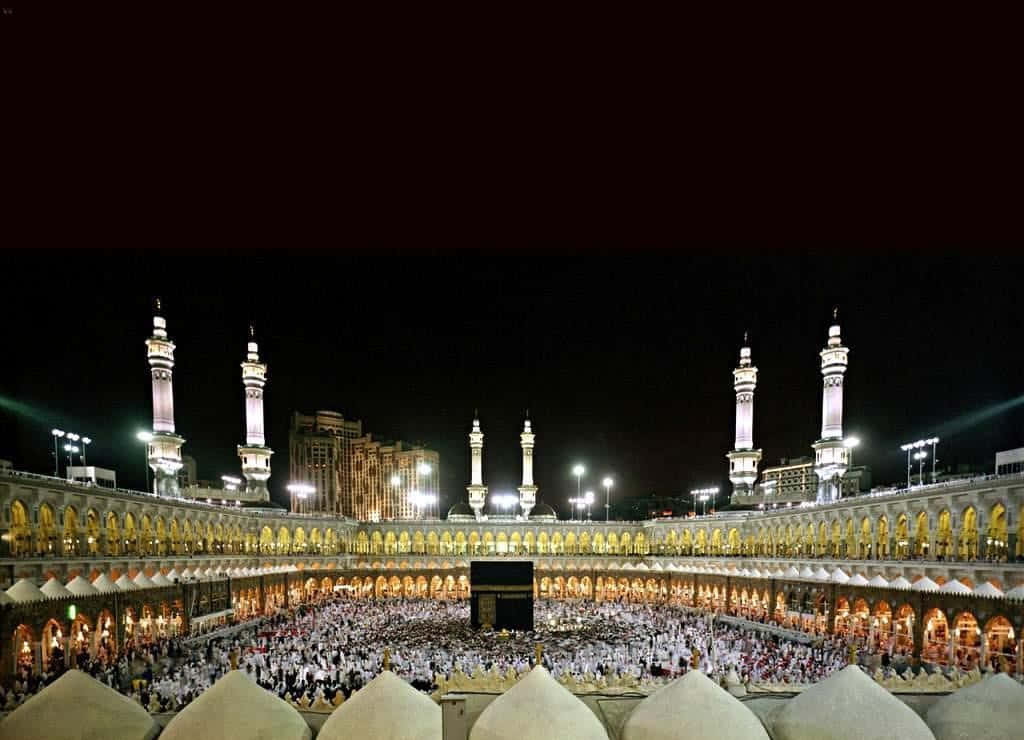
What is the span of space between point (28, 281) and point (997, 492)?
14.8 m

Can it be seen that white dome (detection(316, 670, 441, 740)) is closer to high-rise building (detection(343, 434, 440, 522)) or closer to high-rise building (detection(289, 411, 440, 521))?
high-rise building (detection(289, 411, 440, 521))

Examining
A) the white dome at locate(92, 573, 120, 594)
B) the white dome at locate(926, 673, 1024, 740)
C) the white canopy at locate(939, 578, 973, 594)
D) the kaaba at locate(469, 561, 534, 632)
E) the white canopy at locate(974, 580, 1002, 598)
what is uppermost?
the white dome at locate(926, 673, 1024, 740)

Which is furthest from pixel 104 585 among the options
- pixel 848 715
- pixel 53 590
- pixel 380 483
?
pixel 380 483

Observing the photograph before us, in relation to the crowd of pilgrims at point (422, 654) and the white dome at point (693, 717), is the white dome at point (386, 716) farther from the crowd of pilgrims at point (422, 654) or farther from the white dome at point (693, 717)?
the crowd of pilgrims at point (422, 654)

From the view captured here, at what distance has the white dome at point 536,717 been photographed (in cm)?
349

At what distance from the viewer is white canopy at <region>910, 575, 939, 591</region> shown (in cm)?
1195

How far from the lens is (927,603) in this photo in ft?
40.8

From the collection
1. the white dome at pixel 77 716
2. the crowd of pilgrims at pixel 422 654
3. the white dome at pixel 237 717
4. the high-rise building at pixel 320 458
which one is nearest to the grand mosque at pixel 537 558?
the white dome at pixel 237 717

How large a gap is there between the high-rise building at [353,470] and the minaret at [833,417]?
37159 mm

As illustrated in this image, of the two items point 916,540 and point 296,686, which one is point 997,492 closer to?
point 916,540

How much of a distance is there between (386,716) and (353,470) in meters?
60.1

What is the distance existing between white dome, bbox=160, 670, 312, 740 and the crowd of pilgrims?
3.66m

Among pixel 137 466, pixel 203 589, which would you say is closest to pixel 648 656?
pixel 203 589

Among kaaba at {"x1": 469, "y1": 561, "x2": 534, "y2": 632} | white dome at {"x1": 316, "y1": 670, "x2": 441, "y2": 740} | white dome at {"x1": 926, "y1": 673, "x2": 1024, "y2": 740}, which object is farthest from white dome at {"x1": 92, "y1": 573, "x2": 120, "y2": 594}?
white dome at {"x1": 926, "y1": 673, "x2": 1024, "y2": 740}
